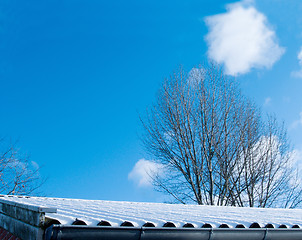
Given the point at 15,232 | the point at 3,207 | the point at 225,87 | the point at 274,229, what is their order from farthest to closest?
1. the point at 225,87
2. the point at 3,207
3. the point at 274,229
4. the point at 15,232

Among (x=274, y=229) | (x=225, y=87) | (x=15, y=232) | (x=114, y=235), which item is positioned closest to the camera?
(x=114, y=235)

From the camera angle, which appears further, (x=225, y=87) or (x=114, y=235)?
(x=225, y=87)

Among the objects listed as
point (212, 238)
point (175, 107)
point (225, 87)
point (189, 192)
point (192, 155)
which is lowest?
point (212, 238)

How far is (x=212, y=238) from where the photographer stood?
3318mm

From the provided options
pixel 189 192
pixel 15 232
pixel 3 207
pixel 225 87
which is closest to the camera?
pixel 15 232

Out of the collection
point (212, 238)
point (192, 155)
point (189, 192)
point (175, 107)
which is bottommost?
point (212, 238)

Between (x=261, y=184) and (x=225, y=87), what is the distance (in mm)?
4900

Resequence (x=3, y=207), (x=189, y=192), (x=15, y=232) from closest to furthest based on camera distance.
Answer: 1. (x=15, y=232)
2. (x=3, y=207)
3. (x=189, y=192)

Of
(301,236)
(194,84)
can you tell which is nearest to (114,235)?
(301,236)

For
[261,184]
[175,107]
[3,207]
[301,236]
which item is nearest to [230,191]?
[261,184]

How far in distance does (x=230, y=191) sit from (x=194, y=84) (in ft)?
17.5

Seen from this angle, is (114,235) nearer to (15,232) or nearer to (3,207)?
(15,232)

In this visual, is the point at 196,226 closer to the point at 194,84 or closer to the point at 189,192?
the point at 189,192

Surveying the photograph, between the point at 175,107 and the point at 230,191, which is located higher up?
the point at 175,107
